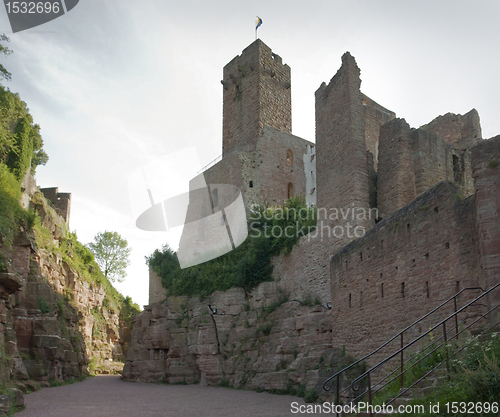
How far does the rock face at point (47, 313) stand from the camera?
15575 mm

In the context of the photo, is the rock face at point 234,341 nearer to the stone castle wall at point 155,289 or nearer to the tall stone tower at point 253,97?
the stone castle wall at point 155,289

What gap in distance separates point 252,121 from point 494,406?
2760 centimetres

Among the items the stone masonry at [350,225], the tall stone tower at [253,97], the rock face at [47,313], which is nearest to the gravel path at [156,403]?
the rock face at [47,313]

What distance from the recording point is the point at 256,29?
3562cm

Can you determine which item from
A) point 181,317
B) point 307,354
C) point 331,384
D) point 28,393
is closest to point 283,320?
point 307,354

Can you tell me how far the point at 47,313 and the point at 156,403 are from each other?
1030 cm

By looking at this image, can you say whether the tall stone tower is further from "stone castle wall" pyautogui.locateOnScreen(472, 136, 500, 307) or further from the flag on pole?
"stone castle wall" pyautogui.locateOnScreen(472, 136, 500, 307)

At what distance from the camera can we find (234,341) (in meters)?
20.7

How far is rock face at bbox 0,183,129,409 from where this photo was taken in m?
15.6

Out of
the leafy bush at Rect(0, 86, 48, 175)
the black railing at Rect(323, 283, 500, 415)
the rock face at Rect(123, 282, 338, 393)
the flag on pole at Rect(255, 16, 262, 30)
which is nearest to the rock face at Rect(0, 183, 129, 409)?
the leafy bush at Rect(0, 86, 48, 175)

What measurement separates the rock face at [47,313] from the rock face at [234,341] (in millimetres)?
3915

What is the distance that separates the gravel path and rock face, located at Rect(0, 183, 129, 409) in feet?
3.97

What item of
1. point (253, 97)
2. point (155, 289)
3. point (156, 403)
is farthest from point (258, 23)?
point (156, 403)

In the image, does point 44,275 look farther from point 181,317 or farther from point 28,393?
point 28,393
